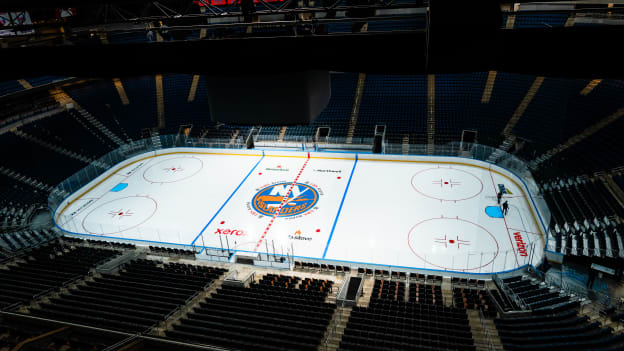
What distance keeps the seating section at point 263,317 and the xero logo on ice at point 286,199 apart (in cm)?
470

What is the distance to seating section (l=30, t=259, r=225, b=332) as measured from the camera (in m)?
8.67

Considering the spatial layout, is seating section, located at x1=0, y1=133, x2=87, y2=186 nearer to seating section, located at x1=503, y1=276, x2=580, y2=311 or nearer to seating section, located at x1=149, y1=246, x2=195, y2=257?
seating section, located at x1=149, y1=246, x2=195, y2=257

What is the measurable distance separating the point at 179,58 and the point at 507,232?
1263 cm

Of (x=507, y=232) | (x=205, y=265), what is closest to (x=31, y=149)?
(x=205, y=265)

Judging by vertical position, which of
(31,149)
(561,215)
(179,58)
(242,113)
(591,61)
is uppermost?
(179,58)

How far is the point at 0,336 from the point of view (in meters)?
6.75

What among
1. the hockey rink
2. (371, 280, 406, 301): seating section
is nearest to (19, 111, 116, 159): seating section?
the hockey rink

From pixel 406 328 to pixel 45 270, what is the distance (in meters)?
10.4

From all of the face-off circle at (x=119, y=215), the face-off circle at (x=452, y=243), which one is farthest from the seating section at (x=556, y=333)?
the face-off circle at (x=119, y=215)

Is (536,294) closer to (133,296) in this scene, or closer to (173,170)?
(133,296)

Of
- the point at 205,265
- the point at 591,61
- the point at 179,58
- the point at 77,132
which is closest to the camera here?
the point at 591,61

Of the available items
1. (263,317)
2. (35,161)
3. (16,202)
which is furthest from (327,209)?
(35,161)

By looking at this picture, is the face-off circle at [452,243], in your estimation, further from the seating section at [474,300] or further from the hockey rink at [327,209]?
the seating section at [474,300]

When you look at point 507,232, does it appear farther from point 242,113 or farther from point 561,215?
point 242,113
